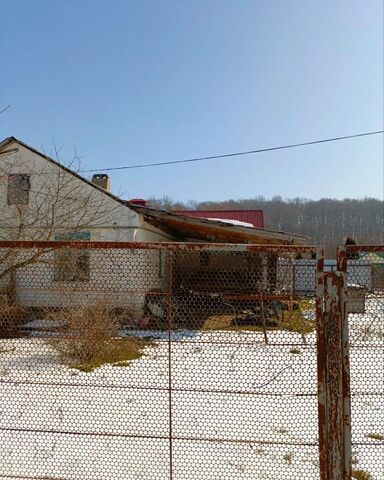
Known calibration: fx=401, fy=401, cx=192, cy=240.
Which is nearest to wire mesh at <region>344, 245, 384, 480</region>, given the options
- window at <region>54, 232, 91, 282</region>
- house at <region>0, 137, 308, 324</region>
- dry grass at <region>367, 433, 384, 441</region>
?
dry grass at <region>367, 433, 384, 441</region>

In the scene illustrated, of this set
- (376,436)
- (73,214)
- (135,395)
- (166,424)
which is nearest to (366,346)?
(376,436)

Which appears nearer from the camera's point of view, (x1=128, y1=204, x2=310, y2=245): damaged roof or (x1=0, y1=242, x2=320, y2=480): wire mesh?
(x1=0, y1=242, x2=320, y2=480): wire mesh

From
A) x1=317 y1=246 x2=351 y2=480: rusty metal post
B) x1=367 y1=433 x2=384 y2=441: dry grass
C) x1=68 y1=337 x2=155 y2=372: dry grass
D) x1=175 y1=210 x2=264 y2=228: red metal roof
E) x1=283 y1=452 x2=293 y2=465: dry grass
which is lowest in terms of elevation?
x1=367 y1=433 x2=384 y2=441: dry grass

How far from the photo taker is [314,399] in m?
4.97

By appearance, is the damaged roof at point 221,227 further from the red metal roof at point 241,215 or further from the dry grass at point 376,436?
the red metal roof at point 241,215

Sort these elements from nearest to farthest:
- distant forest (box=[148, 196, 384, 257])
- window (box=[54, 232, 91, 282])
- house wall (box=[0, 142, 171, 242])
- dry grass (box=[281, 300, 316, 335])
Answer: dry grass (box=[281, 300, 316, 335])
window (box=[54, 232, 91, 282])
house wall (box=[0, 142, 171, 242])
distant forest (box=[148, 196, 384, 257])

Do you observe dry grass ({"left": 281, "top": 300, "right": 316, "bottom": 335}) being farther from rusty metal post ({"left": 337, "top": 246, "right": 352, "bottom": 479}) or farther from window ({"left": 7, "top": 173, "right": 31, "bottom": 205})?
window ({"left": 7, "top": 173, "right": 31, "bottom": 205})

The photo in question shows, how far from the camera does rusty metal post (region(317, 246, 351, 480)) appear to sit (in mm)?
2445

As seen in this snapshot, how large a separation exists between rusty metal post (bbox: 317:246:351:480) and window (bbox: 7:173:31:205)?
10.8 meters

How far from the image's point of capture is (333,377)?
2482 millimetres

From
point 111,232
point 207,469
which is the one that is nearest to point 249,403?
point 207,469

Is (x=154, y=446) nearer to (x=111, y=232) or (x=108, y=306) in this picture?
(x=108, y=306)

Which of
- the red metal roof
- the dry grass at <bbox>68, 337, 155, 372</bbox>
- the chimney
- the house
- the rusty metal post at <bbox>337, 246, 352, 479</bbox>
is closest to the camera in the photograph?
the rusty metal post at <bbox>337, 246, 352, 479</bbox>

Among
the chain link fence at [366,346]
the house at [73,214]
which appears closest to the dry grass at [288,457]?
the chain link fence at [366,346]
